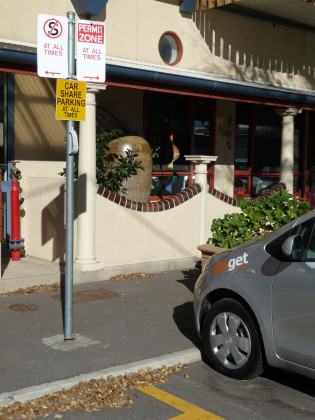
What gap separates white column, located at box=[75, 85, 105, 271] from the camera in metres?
8.52

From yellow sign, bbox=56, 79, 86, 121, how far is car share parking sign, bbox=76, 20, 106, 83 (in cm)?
A: 10

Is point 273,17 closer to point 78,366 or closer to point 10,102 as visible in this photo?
point 10,102

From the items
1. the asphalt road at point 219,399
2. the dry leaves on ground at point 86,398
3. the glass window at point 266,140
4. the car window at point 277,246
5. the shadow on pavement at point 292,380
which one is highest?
the glass window at point 266,140

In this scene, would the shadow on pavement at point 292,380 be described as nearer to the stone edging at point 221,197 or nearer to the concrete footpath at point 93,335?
the concrete footpath at point 93,335

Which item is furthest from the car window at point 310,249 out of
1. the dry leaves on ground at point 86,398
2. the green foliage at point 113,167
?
the green foliage at point 113,167

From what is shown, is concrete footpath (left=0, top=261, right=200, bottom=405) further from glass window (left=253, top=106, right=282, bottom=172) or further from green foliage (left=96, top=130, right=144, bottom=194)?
glass window (left=253, top=106, right=282, bottom=172)

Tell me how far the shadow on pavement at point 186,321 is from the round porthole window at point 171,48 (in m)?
4.17

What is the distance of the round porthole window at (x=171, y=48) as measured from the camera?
976 centimetres

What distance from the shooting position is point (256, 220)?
772 cm

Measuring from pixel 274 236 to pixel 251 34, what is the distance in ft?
22.9

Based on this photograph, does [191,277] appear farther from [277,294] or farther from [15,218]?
[277,294]

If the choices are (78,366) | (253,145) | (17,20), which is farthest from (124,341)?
(253,145)

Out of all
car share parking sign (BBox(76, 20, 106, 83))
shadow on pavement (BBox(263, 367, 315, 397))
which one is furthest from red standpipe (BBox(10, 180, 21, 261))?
shadow on pavement (BBox(263, 367, 315, 397))

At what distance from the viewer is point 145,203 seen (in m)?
9.57
